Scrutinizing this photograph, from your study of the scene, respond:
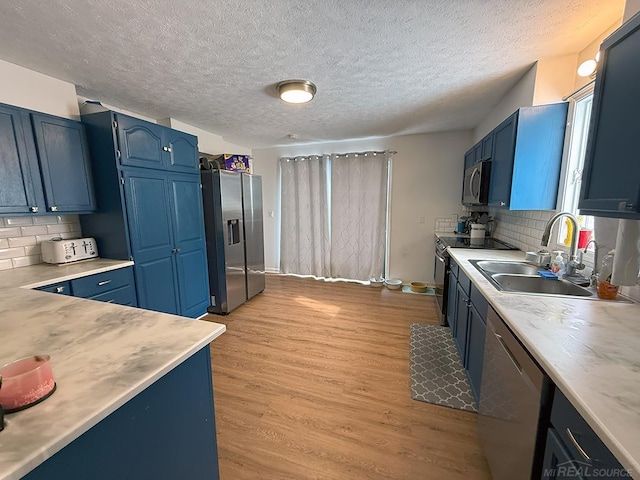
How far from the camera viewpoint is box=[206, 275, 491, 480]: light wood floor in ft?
4.70

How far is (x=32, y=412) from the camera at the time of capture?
2.01 ft

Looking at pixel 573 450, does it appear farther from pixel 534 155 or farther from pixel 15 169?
pixel 15 169

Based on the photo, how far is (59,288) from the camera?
181cm

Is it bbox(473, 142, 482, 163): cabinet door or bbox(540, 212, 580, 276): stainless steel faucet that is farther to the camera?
bbox(473, 142, 482, 163): cabinet door

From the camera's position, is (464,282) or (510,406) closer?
(510,406)

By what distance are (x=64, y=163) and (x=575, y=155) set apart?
155 inches

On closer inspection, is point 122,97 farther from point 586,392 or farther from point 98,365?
point 586,392

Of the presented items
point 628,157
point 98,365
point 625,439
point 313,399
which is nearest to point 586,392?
point 625,439

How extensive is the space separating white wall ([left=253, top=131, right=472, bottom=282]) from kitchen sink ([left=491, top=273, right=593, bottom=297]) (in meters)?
2.33

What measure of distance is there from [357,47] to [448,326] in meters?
2.79

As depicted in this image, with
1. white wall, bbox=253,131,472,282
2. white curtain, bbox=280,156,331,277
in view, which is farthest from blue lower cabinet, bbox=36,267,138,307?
white wall, bbox=253,131,472,282

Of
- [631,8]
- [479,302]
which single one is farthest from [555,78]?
[479,302]

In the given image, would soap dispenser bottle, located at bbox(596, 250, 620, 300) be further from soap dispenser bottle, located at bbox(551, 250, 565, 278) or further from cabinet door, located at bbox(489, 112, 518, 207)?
cabinet door, located at bbox(489, 112, 518, 207)

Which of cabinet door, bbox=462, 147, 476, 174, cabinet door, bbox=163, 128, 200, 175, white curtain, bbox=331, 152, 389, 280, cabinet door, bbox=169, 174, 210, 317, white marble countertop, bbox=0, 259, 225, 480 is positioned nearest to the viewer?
white marble countertop, bbox=0, 259, 225, 480
